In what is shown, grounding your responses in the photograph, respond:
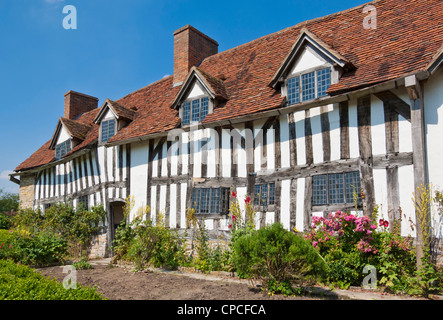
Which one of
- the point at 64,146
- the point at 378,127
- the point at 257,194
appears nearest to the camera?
the point at 378,127

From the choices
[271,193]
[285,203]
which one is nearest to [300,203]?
[285,203]

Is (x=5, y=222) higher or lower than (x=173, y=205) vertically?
lower

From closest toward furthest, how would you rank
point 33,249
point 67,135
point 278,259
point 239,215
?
1. point 278,259
2. point 239,215
3. point 33,249
4. point 67,135

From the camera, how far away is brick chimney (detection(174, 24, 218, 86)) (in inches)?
542

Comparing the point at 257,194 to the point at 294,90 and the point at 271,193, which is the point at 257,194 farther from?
the point at 294,90

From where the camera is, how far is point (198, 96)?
1118 centimetres

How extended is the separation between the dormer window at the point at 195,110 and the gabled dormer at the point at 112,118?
331cm

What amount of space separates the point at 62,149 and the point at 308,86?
12915mm

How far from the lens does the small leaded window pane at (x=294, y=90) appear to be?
29.8 feet

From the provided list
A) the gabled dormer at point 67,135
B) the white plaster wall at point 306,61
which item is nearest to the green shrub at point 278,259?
the white plaster wall at point 306,61

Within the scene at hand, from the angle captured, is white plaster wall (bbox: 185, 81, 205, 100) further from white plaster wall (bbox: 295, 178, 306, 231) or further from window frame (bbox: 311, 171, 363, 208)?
window frame (bbox: 311, 171, 363, 208)
